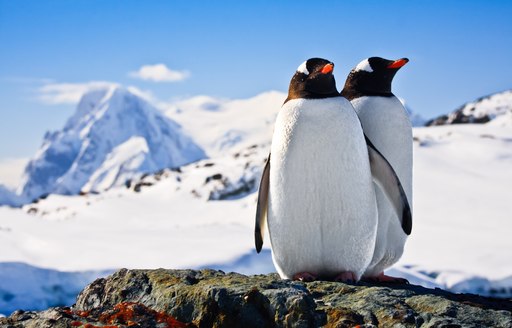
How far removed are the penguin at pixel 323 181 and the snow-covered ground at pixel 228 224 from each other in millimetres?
9917

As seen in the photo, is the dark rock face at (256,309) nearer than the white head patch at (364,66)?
Yes

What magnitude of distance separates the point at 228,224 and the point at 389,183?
678 inches

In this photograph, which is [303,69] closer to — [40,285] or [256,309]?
[256,309]

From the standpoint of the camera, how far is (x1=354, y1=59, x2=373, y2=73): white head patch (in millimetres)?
5605

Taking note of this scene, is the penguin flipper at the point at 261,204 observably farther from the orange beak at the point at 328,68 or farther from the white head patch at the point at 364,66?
the white head patch at the point at 364,66

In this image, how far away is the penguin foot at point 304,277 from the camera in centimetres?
495

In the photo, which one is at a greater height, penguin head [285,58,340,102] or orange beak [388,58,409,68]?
orange beak [388,58,409,68]

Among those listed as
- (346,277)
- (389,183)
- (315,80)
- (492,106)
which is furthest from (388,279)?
(492,106)

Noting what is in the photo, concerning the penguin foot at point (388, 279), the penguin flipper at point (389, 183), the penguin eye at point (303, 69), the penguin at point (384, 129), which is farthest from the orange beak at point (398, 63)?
the penguin foot at point (388, 279)

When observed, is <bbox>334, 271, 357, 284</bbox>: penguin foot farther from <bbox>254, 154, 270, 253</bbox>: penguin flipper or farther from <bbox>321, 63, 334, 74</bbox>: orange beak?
<bbox>321, 63, 334, 74</bbox>: orange beak

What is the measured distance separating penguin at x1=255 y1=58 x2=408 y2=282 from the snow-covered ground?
390 inches

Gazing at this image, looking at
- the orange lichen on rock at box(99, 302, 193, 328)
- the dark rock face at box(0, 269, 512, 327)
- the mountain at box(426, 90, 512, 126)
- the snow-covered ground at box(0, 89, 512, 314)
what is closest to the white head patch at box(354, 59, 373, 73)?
the dark rock face at box(0, 269, 512, 327)

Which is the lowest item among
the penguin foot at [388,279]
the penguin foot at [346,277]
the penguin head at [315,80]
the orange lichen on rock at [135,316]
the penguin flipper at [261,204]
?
the penguin foot at [388,279]

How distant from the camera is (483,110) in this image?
138 feet
